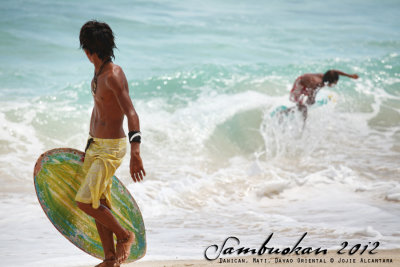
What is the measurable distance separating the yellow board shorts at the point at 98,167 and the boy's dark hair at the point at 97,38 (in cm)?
52

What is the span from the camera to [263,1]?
25.2 meters

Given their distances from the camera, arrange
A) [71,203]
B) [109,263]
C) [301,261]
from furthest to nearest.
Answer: [301,261]
[71,203]
[109,263]

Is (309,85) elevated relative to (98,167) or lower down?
lower down

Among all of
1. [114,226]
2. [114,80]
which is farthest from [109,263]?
[114,80]

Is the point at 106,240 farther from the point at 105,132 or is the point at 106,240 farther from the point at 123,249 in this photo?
the point at 105,132

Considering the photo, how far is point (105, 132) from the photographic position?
289 centimetres

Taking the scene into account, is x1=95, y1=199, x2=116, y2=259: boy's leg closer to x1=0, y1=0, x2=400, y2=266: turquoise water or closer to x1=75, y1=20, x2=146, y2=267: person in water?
x1=75, y1=20, x2=146, y2=267: person in water

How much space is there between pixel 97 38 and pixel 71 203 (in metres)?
1.12

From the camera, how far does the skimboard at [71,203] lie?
3148 mm

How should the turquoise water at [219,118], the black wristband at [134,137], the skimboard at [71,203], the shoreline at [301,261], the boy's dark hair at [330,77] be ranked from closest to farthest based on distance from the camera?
the black wristband at [134,137] < the skimboard at [71,203] < the shoreline at [301,261] < the turquoise water at [219,118] < the boy's dark hair at [330,77]

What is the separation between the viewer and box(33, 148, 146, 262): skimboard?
315 centimetres

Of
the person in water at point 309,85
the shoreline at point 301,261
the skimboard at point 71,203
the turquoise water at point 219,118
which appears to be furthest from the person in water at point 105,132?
the person in water at point 309,85

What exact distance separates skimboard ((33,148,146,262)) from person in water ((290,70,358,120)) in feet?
17.6

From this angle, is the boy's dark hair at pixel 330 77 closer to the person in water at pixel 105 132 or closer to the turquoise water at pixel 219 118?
the turquoise water at pixel 219 118
